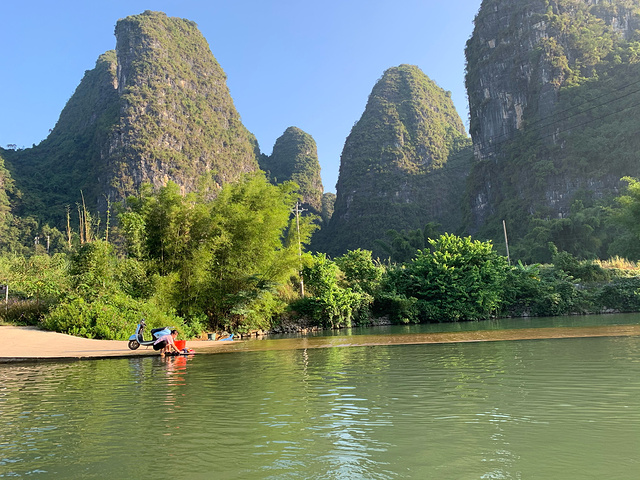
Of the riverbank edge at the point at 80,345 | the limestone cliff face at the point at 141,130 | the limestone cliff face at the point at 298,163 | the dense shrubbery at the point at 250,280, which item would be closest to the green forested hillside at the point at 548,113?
the dense shrubbery at the point at 250,280

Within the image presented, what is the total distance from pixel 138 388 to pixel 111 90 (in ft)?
354

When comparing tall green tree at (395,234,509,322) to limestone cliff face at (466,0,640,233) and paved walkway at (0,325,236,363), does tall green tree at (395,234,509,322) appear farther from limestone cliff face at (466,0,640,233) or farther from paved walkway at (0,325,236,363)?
limestone cliff face at (466,0,640,233)

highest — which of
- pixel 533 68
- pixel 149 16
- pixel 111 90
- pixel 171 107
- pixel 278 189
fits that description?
pixel 149 16

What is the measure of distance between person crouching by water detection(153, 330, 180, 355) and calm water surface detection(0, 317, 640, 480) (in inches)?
101

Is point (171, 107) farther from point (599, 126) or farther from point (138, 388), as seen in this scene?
point (138, 388)

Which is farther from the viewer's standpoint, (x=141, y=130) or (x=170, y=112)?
(x=170, y=112)

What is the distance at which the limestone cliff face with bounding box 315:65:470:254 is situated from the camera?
9119cm

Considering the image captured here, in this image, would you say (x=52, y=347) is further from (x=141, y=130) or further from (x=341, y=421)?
(x=141, y=130)

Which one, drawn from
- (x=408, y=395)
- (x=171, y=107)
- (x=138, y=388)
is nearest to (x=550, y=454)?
(x=408, y=395)

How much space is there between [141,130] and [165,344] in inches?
3092

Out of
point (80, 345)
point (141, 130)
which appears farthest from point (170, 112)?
point (80, 345)

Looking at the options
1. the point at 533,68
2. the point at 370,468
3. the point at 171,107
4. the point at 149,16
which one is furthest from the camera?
the point at 149,16

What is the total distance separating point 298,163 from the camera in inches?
4530

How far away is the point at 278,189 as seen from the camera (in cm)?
1942
